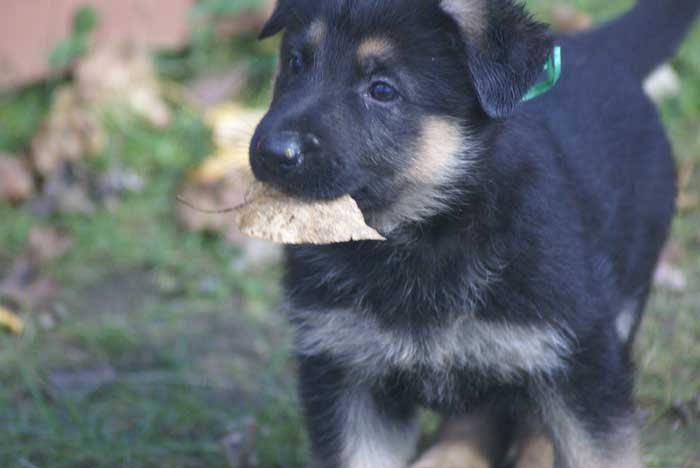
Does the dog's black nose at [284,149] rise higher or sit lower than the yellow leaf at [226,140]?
higher

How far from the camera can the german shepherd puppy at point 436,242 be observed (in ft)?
9.10

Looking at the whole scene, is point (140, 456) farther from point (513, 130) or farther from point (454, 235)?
point (513, 130)

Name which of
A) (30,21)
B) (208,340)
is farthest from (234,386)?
(30,21)

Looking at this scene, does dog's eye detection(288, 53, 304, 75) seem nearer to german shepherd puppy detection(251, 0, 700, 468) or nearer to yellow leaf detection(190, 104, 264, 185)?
german shepherd puppy detection(251, 0, 700, 468)

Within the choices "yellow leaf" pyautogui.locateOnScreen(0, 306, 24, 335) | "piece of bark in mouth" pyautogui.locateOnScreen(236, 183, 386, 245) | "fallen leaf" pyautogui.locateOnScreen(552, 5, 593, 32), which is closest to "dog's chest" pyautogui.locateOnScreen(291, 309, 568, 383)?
"piece of bark in mouth" pyautogui.locateOnScreen(236, 183, 386, 245)

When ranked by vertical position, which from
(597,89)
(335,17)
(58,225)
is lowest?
(58,225)

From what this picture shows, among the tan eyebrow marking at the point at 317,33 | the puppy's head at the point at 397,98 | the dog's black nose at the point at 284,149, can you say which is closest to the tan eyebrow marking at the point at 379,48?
the puppy's head at the point at 397,98

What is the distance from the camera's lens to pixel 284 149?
265cm

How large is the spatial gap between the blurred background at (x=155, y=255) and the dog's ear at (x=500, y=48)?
1361mm

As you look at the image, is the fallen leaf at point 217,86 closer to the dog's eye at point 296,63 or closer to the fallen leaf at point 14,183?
the fallen leaf at point 14,183

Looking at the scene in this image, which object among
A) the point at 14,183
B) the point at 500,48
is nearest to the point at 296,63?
the point at 500,48

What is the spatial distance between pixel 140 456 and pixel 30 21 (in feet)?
10.4

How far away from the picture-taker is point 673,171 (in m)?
4.02

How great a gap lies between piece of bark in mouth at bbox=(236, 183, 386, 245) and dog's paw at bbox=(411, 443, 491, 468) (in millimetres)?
948
